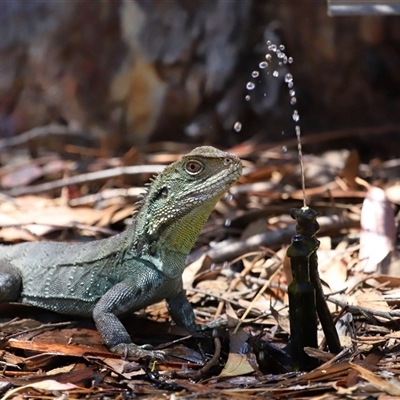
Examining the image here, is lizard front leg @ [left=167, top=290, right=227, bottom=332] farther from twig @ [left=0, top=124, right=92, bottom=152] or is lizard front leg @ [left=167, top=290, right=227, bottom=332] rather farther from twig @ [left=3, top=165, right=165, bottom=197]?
twig @ [left=0, top=124, right=92, bottom=152]

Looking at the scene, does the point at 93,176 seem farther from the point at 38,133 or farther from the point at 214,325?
the point at 214,325

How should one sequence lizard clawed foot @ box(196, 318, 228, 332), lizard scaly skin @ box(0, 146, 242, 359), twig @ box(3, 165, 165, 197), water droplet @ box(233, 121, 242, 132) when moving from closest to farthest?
lizard scaly skin @ box(0, 146, 242, 359), lizard clawed foot @ box(196, 318, 228, 332), twig @ box(3, 165, 165, 197), water droplet @ box(233, 121, 242, 132)

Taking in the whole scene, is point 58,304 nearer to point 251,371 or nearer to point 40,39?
point 251,371

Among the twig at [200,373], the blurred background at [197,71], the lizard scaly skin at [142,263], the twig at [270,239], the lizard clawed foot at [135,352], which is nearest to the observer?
the twig at [200,373]

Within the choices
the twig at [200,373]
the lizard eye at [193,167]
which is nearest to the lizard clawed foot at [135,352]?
the twig at [200,373]

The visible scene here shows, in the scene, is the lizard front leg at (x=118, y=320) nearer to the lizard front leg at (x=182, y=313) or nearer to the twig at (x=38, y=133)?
the lizard front leg at (x=182, y=313)

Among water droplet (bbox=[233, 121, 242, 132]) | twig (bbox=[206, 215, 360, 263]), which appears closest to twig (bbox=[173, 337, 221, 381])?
twig (bbox=[206, 215, 360, 263])
